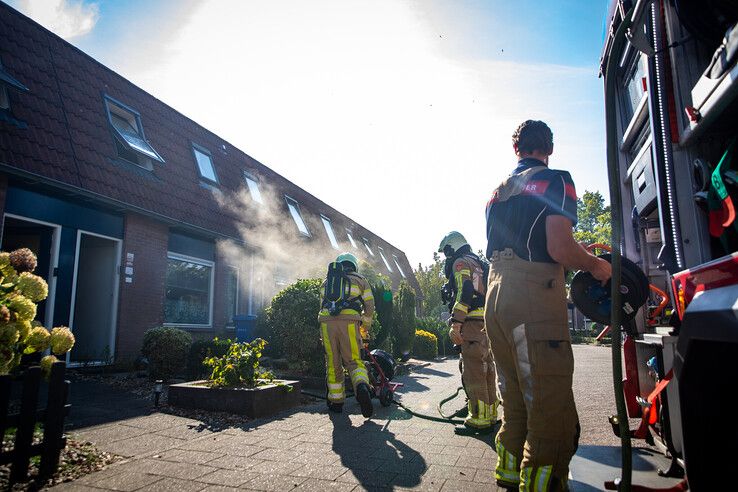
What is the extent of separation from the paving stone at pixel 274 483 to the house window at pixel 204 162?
38.0 ft

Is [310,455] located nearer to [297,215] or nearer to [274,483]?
[274,483]

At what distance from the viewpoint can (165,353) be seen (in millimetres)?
8172

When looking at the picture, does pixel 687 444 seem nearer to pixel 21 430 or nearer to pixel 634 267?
pixel 634 267

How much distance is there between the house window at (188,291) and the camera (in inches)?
450

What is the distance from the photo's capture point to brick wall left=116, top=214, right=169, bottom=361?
9648 millimetres

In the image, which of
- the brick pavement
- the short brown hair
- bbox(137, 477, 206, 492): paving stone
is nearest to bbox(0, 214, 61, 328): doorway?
the brick pavement

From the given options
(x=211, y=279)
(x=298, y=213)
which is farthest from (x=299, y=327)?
(x=298, y=213)

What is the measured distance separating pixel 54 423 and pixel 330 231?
18.4 m

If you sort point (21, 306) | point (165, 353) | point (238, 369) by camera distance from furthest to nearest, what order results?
point (165, 353) → point (238, 369) → point (21, 306)

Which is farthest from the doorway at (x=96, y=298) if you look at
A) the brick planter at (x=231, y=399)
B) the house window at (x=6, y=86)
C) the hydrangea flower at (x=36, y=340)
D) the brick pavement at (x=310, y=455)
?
the hydrangea flower at (x=36, y=340)

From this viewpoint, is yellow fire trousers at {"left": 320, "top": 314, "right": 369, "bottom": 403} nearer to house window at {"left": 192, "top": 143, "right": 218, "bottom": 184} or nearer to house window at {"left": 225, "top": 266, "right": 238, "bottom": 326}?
house window at {"left": 225, "top": 266, "right": 238, "bottom": 326}

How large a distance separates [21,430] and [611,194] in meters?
3.93

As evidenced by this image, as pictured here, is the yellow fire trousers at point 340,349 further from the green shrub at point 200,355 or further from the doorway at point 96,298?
the doorway at point 96,298

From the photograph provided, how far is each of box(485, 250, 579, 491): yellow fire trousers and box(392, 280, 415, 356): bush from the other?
36.7 feet
